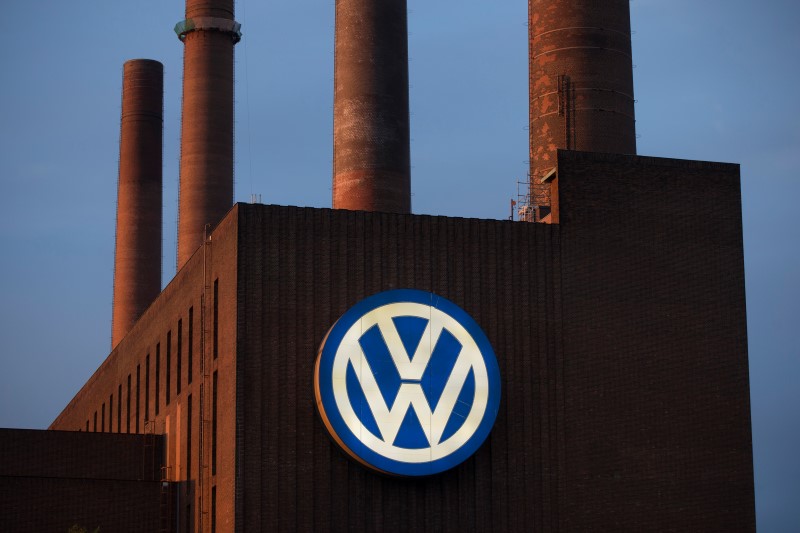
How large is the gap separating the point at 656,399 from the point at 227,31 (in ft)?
137

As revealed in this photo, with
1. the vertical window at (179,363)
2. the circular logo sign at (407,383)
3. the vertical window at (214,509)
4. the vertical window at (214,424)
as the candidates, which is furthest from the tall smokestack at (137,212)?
the circular logo sign at (407,383)

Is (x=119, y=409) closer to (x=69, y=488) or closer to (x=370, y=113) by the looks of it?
(x=69, y=488)

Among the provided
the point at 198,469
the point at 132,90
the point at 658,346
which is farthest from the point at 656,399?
the point at 132,90

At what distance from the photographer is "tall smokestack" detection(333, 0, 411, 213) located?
52.9m

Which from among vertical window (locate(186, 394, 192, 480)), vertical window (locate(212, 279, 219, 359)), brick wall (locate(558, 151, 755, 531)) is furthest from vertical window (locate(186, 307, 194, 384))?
brick wall (locate(558, 151, 755, 531))

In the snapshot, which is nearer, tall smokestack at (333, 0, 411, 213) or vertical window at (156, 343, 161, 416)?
vertical window at (156, 343, 161, 416)

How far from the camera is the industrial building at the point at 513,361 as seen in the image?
4000 cm

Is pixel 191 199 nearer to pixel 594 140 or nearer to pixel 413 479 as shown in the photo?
pixel 594 140

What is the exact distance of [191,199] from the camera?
75938mm

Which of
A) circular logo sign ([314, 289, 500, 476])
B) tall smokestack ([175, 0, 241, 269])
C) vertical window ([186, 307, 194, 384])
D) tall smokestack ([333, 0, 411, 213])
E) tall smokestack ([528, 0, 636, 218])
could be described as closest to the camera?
circular logo sign ([314, 289, 500, 476])

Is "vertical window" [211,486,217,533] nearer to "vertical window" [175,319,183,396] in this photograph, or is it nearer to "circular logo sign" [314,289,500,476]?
"circular logo sign" [314,289,500,476]

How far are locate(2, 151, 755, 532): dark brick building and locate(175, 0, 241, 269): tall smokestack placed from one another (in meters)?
29.5

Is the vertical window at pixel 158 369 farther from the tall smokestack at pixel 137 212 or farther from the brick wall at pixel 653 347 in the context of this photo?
the tall smokestack at pixel 137 212

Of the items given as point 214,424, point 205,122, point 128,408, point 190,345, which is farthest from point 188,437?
point 205,122
